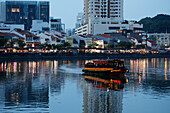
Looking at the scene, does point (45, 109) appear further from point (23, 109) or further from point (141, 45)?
point (141, 45)

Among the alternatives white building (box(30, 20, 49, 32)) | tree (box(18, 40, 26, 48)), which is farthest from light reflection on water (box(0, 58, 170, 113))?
white building (box(30, 20, 49, 32))

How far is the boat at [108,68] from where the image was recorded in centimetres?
5212

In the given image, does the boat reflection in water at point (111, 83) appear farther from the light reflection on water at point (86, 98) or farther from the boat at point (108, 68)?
the boat at point (108, 68)

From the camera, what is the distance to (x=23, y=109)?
2798 cm

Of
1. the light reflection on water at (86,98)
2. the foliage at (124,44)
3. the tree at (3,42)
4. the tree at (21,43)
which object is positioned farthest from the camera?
the foliage at (124,44)

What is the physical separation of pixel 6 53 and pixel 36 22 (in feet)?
248

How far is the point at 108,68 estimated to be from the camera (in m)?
52.8

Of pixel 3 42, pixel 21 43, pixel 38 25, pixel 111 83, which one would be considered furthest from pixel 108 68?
pixel 38 25

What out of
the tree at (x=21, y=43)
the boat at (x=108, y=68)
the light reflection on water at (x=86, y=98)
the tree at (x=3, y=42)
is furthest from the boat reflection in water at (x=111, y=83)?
the tree at (x=21, y=43)

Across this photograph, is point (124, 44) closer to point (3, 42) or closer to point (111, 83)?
point (3, 42)

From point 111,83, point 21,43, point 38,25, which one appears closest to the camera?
point 111,83

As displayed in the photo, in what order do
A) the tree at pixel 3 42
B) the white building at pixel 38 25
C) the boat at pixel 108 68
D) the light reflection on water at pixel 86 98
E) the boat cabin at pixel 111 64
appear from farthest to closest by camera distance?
the white building at pixel 38 25 → the tree at pixel 3 42 → the boat cabin at pixel 111 64 → the boat at pixel 108 68 → the light reflection on water at pixel 86 98

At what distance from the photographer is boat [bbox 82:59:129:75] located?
52125mm

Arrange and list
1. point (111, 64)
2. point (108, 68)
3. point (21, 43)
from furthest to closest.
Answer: point (21, 43) → point (111, 64) → point (108, 68)
